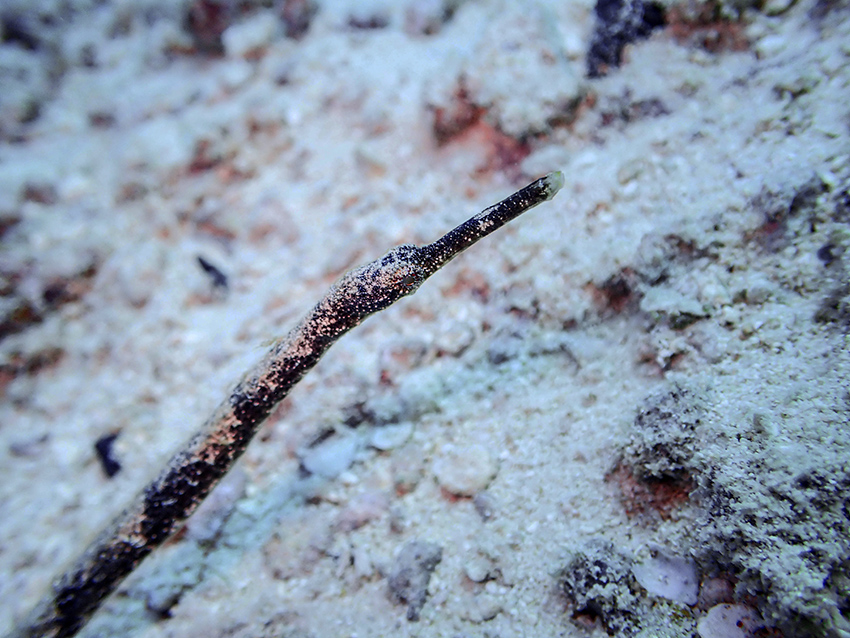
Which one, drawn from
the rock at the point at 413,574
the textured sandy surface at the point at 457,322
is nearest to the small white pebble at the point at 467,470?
the textured sandy surface at the point at 457,322

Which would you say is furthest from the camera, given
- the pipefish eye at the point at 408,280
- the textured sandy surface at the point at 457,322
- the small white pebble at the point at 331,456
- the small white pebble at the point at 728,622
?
the small white pebble at the point at 331,456

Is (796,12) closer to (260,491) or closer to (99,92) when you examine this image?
(260,491)

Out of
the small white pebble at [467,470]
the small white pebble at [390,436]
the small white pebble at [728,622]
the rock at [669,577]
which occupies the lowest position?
the small white pebble at [728,622]

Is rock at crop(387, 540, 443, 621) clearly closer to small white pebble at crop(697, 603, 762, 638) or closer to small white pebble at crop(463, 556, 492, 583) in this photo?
small white pebble at crop(463, 556, 492, 583)

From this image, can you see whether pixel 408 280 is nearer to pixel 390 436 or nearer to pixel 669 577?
pixel 390 436

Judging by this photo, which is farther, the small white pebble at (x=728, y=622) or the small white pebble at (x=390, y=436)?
the small white pebble at (x=390, y=436)

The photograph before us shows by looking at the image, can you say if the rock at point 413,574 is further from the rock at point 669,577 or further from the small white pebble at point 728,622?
the small white pebble at point 728,622
